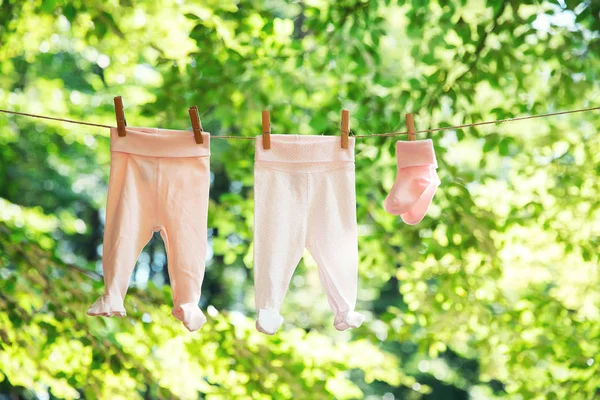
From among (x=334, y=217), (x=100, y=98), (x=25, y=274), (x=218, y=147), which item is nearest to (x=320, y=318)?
(x=218, y=147)

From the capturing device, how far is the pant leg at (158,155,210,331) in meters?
1.81

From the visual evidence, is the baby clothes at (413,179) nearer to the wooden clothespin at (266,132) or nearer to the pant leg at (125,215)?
the wooden clothespin at (266,132)

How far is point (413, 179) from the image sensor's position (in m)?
1.85

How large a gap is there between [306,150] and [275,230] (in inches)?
9.6

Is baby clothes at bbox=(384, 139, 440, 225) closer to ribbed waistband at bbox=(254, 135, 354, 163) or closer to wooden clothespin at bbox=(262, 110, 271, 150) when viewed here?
ribbed waistband at bbox=(254, 135, 354, 163)

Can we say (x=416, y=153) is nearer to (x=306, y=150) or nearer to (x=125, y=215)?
(x=306, y=150)

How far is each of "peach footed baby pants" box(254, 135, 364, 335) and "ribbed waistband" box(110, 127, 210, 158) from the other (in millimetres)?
177

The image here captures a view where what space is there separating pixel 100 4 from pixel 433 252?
1888 millimetres

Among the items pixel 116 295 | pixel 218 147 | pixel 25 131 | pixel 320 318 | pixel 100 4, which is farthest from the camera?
pixel 320 318

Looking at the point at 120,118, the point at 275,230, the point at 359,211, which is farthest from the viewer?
the point at 359,211

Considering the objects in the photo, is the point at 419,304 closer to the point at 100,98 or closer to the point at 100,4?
the point at 100,4

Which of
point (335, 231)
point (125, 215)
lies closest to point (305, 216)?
point (335, 231)

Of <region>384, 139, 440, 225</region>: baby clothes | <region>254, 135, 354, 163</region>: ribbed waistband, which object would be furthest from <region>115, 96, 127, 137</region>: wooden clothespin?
<region>384, 139, 440, 225</region>: baby clothes

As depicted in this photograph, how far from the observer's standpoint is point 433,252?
9.83 feet
